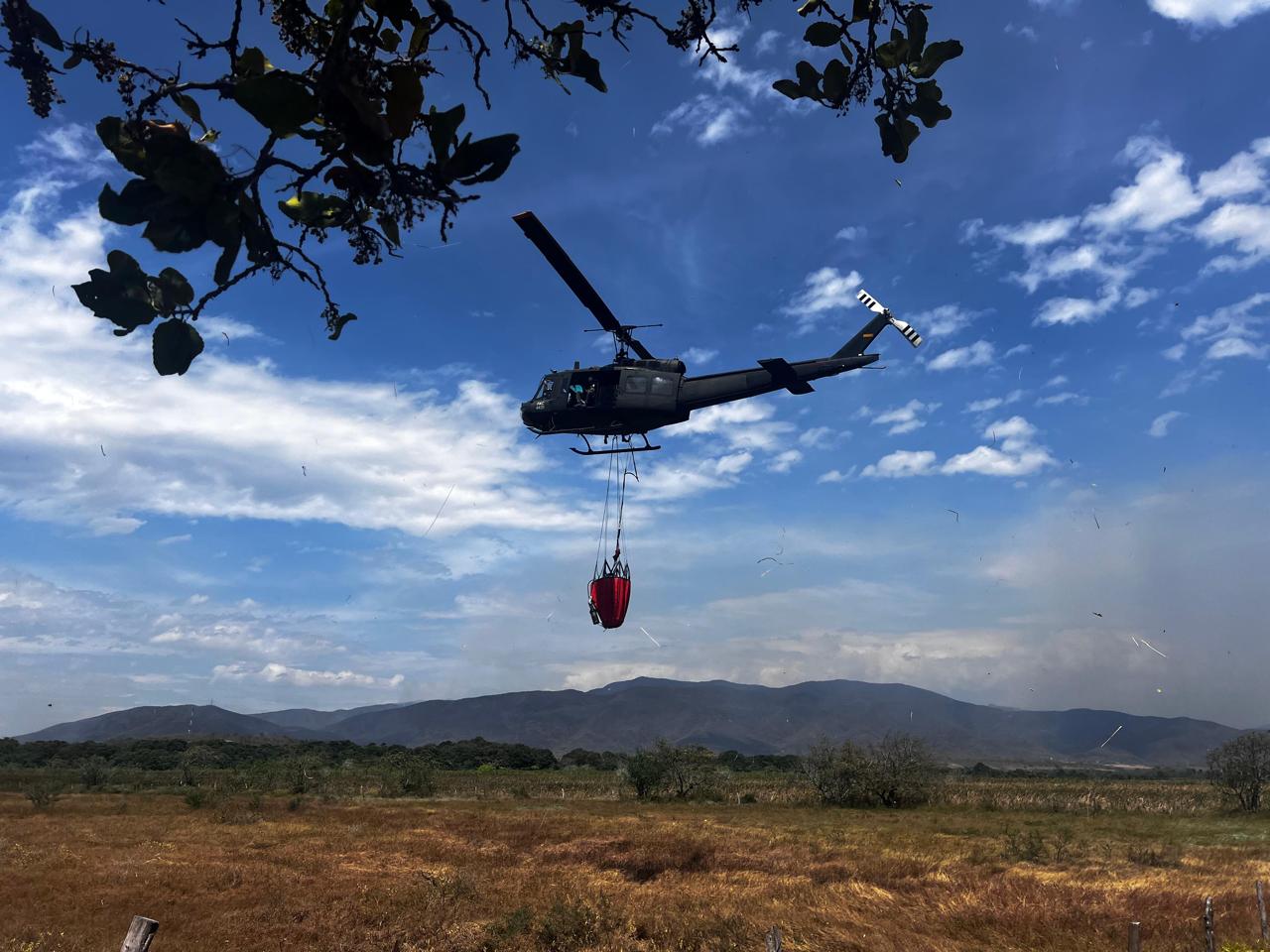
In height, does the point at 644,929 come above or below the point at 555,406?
below

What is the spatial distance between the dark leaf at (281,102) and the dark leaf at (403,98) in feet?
0.91

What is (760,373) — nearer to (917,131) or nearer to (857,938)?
(857,938)

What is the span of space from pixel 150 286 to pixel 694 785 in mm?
52705

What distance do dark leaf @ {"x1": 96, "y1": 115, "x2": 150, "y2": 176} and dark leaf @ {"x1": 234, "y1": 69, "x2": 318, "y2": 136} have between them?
0.48 metres

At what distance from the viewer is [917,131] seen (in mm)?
2809

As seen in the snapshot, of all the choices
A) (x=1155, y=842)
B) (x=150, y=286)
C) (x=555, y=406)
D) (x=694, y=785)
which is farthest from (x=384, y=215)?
(x=694, y=785)

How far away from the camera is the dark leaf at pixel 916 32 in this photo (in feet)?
8.30

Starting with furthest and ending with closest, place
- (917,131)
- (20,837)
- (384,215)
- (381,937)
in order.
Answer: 1. (20,837)
2. (381,937)
3. (917,131)
4. (384,215)

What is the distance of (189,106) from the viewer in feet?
6.40

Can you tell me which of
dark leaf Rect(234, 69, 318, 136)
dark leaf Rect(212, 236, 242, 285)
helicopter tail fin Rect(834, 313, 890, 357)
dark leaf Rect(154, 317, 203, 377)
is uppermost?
helicopter tail fin Rect(834, 313, 890, 357)

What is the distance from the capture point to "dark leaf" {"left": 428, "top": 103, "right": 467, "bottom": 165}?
171 cm

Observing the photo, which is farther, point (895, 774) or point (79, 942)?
point (895, 774)

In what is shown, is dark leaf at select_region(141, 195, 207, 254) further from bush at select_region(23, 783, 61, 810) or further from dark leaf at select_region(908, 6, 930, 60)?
bush at select_region(23, 783, 61, 810)

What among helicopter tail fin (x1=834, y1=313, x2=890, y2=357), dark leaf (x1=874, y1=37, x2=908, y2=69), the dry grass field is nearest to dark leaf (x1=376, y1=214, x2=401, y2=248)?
dark leaf (x1=874, y1=37, x2=908, y2=69)
